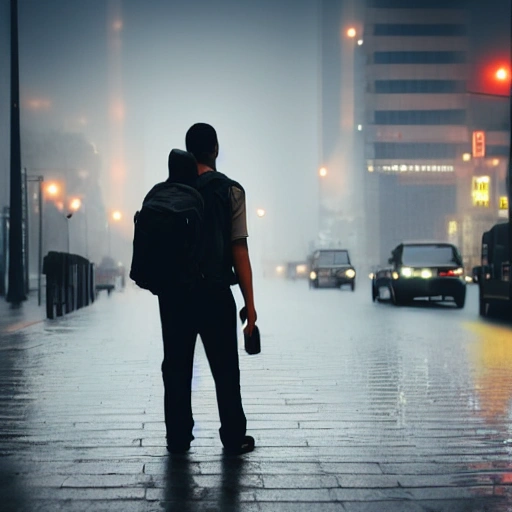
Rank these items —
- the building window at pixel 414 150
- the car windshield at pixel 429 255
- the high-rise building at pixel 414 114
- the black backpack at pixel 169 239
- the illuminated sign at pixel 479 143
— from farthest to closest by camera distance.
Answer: the building window at pixel 414 150 < the high-rise building at pixel 414 114 < the illuminated sign at pixel 479 143 < the car windshield at pixel 429 255 < the black backpack at pixel 169 239

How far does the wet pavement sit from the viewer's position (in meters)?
4.39

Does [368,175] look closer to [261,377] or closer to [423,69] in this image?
[423,69]

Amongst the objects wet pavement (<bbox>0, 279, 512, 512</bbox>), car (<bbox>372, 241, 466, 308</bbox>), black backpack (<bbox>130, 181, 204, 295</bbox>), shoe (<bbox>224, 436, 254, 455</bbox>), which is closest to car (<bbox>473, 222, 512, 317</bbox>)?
car (<bbox>372, 241, 466, 308</bbox>)

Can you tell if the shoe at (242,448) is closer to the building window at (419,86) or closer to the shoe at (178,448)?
the shoe at (178,448)

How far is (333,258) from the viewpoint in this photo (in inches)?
→ 1807

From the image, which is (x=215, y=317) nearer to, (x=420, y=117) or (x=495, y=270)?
(x=495, y=270)

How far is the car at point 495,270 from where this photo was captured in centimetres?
1786

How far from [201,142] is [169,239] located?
73 centimetres

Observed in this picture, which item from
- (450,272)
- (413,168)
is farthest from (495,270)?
(413,168)

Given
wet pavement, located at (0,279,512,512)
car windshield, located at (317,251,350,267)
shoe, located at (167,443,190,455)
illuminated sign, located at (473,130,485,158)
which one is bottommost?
wet pavement, located at (0,279,512,512)

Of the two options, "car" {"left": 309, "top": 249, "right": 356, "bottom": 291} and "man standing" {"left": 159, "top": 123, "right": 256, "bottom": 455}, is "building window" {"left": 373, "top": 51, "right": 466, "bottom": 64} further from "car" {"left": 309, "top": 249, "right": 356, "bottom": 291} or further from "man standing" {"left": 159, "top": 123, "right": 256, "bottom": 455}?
"man standing" {"left": 159, "top": 123, "right": 256, "bottom": 455}

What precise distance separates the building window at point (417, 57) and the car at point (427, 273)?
76286 millimetres

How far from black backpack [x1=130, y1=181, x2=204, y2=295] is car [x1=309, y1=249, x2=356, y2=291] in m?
37.0

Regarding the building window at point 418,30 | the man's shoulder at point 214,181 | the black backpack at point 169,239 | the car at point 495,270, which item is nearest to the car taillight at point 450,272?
the car at point 495,270
